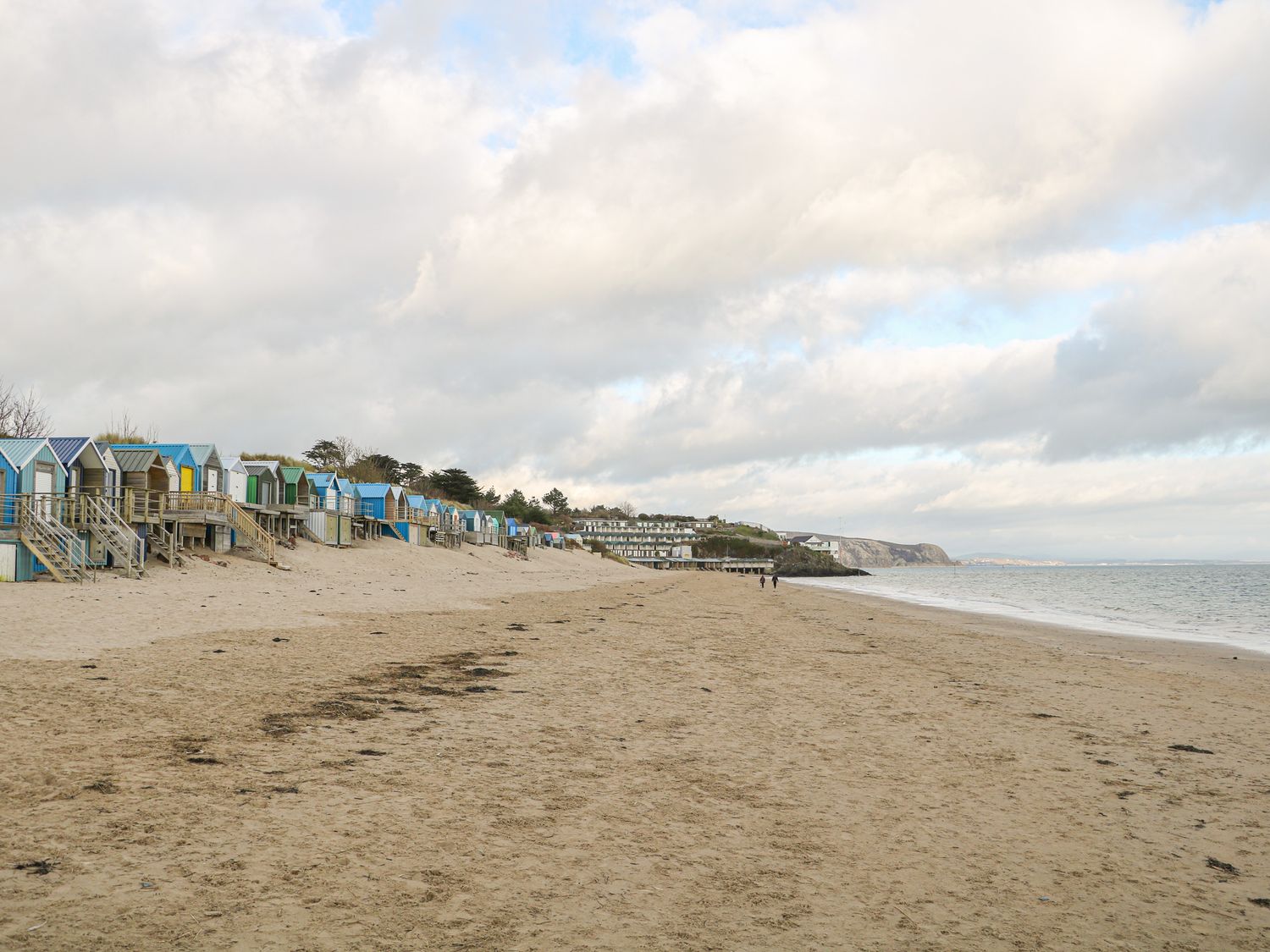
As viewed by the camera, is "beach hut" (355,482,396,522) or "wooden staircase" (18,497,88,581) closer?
"wooden staircase" (18,497,88,581)

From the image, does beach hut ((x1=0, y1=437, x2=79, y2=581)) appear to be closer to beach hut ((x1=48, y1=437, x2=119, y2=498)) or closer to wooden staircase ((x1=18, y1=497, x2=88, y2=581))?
wooden staircase ((x1=18, y1=497, x2=88, y2=581))

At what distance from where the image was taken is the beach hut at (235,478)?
45.3 metres

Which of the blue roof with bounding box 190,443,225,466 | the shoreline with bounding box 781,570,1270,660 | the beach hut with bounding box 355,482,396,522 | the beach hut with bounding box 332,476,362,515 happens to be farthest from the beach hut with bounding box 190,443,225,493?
the shoreline with bounding box 781,570,1270,660

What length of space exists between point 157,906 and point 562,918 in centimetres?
217

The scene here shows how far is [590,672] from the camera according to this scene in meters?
13.5

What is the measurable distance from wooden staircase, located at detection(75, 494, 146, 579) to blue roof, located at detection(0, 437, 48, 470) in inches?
82.1

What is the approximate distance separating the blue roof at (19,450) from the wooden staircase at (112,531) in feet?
6.84

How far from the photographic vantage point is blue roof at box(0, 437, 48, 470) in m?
28.2

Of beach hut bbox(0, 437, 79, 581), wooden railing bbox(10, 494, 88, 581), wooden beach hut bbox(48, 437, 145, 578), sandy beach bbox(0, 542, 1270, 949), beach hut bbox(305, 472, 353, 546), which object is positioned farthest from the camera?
beach hut bbox(305, 472, 353, 546)

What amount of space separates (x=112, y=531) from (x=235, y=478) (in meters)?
15.7

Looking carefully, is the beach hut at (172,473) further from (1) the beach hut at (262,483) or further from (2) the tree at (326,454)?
(2) the tree at (326,454)

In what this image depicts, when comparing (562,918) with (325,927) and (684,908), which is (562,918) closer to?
(684,908)

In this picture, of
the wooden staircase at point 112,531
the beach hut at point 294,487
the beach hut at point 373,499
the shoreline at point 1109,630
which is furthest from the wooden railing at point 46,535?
the beach hut at point 373,499

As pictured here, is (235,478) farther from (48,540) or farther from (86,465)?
(48,540)
